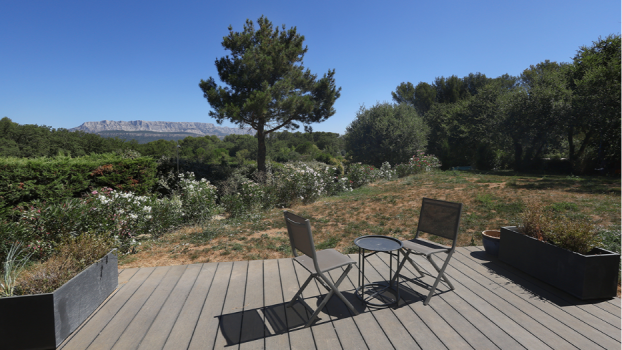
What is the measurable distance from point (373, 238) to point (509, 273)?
169cm

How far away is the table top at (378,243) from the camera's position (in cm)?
243

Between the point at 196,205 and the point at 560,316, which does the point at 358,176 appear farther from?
the point at 560,316

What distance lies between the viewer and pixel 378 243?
261cm

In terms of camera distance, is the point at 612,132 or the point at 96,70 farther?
the point at 96,70

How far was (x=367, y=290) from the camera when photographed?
2.78 metres

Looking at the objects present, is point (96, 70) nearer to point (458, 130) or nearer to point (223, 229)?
point (223, 229)

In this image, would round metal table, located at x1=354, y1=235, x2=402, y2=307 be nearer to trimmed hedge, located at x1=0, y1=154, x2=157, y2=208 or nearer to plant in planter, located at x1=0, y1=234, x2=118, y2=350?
plant in planter, located at x1=0, y1=234, x2=118, y2=350

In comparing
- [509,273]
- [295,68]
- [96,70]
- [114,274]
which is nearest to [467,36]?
[295,68]

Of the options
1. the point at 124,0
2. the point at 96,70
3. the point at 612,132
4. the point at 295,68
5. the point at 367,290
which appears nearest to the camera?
the point at 367,290

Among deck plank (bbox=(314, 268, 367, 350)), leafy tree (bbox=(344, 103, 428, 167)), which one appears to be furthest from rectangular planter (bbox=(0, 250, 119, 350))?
leafy tree (bbox=(344, 103, 428, 167))

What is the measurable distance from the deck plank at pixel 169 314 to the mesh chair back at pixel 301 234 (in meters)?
1.13

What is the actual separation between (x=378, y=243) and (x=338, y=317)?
2.35 feet

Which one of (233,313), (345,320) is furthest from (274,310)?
(345,320)

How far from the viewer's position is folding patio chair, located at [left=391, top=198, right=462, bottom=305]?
2635 millimetres
